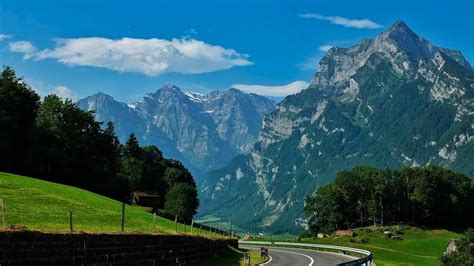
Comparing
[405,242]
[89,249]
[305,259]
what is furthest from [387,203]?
[89,249]

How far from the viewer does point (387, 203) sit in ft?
538

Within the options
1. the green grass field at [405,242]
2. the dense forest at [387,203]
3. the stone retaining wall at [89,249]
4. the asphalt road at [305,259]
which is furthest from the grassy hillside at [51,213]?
the dense forest at [387,203]

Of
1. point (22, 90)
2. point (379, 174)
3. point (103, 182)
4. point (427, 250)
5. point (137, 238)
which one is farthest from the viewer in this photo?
point (379, 174)

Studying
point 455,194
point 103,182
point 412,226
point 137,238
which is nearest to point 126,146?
point 103,182

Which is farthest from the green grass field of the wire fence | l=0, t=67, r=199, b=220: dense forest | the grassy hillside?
the wire fence

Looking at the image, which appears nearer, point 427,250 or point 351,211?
point 427,250

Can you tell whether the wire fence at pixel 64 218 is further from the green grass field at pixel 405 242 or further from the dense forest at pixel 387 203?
the dense forest at pixel 387 203

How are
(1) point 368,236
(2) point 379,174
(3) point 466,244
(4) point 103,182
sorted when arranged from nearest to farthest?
(3) point 466,244 < (4) point 103,182 < (1) point 368,236 < (2) point 379,174

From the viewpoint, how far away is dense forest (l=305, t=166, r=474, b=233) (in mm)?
159625

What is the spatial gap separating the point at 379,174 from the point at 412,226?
25.5 m

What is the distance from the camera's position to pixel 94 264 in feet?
74.2

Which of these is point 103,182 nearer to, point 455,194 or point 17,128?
point 17,128

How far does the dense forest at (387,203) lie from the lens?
524 ft

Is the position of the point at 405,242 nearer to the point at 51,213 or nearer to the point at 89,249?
the point at 51,213
